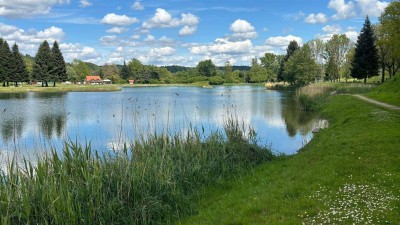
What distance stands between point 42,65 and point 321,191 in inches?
3054

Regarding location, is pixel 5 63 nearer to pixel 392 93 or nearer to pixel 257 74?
pixel 392 93

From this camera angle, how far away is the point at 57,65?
7669 cm

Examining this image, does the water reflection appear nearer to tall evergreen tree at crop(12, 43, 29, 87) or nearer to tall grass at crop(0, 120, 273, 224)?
tall grass at crop(0, 120, 273, 224)

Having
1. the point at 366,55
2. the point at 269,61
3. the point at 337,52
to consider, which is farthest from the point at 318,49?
the point at 269,61

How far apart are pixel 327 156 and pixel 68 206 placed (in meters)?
7.53

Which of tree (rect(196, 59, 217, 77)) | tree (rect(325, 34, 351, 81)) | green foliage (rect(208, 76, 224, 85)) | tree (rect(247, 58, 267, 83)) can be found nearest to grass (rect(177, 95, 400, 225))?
tree (rect(325, 34, 351, 81))

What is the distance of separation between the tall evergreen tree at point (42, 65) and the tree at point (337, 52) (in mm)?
61448

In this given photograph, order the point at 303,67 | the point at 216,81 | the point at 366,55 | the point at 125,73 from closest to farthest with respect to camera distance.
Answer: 1. the point at 366,55
2. the point at 303,67
3. the point at 125,73
4. the point at 216,81

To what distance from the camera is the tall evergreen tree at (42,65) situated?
7469cm

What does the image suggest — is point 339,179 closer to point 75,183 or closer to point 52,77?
point 75,183

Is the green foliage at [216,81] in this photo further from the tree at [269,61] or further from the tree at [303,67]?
the tree at [303,67]

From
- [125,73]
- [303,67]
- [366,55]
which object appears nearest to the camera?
[366,55]

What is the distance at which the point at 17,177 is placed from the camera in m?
7.00

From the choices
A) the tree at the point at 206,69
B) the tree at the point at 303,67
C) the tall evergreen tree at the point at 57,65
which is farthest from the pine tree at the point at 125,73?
the tree at the point at 303,67
